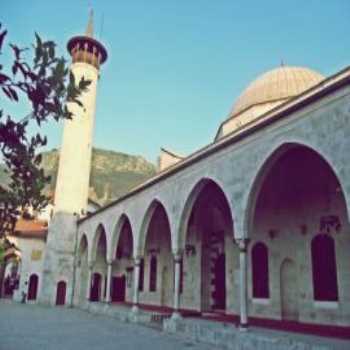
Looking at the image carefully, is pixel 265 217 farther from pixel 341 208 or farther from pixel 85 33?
pixel 85 33

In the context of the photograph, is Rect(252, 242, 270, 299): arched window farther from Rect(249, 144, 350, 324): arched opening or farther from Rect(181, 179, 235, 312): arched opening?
Rect(181, 179, 235, 312): arched opening

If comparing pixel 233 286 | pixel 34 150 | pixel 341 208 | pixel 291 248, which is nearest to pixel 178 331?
pixel 233 286

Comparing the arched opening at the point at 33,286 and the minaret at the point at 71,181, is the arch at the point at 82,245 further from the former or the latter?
the arched opening at the point at 33,286

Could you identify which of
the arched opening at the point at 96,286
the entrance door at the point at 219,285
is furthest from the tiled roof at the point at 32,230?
the entrance door at the point at 219,285

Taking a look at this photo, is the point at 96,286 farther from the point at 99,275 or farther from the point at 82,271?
the point at 82,271

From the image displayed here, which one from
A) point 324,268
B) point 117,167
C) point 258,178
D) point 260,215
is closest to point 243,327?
point 324,268

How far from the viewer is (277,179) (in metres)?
11.8

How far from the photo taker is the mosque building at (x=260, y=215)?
823cm

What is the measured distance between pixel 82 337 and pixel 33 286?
16269mm

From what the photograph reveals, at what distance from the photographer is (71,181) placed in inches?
947

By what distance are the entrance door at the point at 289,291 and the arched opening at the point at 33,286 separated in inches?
740

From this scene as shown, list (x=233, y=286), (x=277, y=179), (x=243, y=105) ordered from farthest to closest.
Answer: (x=243, y=105) < (x=233, y=286) < (x=277, y=179)

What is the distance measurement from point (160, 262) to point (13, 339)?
9150mm

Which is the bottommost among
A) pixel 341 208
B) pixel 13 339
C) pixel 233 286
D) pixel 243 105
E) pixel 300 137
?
pixel 13 339
